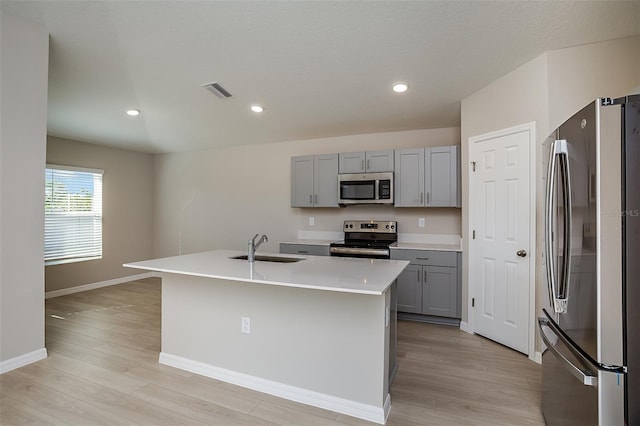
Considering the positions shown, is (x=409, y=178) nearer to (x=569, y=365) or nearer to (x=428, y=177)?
(x=428, y=177)

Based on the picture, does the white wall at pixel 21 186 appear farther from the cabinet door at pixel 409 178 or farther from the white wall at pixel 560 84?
the white wall at pixel 560 84

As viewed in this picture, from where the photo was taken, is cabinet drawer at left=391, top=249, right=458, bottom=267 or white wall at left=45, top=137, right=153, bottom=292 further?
white wall at left=45, top=137, right=153, bottom=292

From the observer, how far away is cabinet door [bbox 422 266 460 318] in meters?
3.64

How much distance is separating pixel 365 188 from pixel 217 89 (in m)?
2.13

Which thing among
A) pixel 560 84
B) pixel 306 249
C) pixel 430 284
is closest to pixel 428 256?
pixel 430 284

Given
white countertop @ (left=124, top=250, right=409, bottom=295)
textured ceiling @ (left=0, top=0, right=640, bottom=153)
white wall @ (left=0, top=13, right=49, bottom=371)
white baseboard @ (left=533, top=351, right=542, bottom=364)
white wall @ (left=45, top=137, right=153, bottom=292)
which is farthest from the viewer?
white wall @ (left=45, top=137, right=153, bottom=292)

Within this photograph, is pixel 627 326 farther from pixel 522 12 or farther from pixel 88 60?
pixel 88 60

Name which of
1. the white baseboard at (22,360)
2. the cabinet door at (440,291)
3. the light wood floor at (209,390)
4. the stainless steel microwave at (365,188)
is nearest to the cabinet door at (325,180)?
the stainless steel microwave at (365,188)

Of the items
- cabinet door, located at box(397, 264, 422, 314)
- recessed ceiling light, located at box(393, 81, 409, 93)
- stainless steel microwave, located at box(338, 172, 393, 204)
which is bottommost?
cabinet door, located at box(397, 264, 422, 314)

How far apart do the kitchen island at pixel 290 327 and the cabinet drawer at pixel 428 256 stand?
4.61ft

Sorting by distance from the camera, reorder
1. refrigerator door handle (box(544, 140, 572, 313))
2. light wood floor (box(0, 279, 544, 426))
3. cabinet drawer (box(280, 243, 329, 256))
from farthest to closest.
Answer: cabinet drawer (box(280, 243, 329, 256)) → light wood floor (box(0, 279, 544, 426)) → refrigerator door handle (box(544, 140, 572, 313))

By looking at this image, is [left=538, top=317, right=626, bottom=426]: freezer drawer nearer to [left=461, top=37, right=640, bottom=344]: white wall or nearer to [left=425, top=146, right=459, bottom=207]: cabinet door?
[left=461, top=37, right=640, bottom=344]: white wall

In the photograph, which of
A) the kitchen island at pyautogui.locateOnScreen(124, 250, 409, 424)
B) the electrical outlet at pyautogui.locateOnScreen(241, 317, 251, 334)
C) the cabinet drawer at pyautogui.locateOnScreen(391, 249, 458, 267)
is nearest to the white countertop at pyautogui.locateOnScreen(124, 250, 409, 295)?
the kitchen island at pyautogui.locateOnScreen(124, 250, 409, 424)

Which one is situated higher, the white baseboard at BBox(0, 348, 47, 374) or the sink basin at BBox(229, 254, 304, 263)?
the sink basin at BBox(229, 254, 304, 263)
